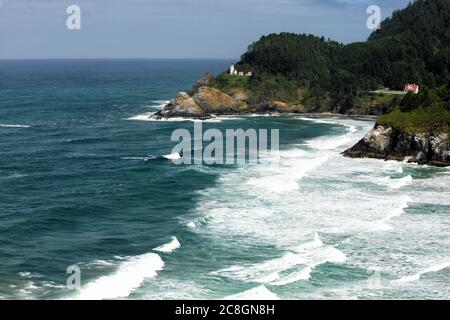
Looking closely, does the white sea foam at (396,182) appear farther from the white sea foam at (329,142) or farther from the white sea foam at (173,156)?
the white sea foam at (173,156)

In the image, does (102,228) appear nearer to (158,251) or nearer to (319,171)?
(158,251)

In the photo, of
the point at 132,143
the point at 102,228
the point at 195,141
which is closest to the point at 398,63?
the point at 195,141

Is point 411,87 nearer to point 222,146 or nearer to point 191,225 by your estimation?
point 222,146

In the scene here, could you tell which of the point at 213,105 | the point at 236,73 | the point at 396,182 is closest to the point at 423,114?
the point at 396,182


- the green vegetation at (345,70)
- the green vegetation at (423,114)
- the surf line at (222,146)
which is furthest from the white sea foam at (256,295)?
the green vegetation at (345,70)
